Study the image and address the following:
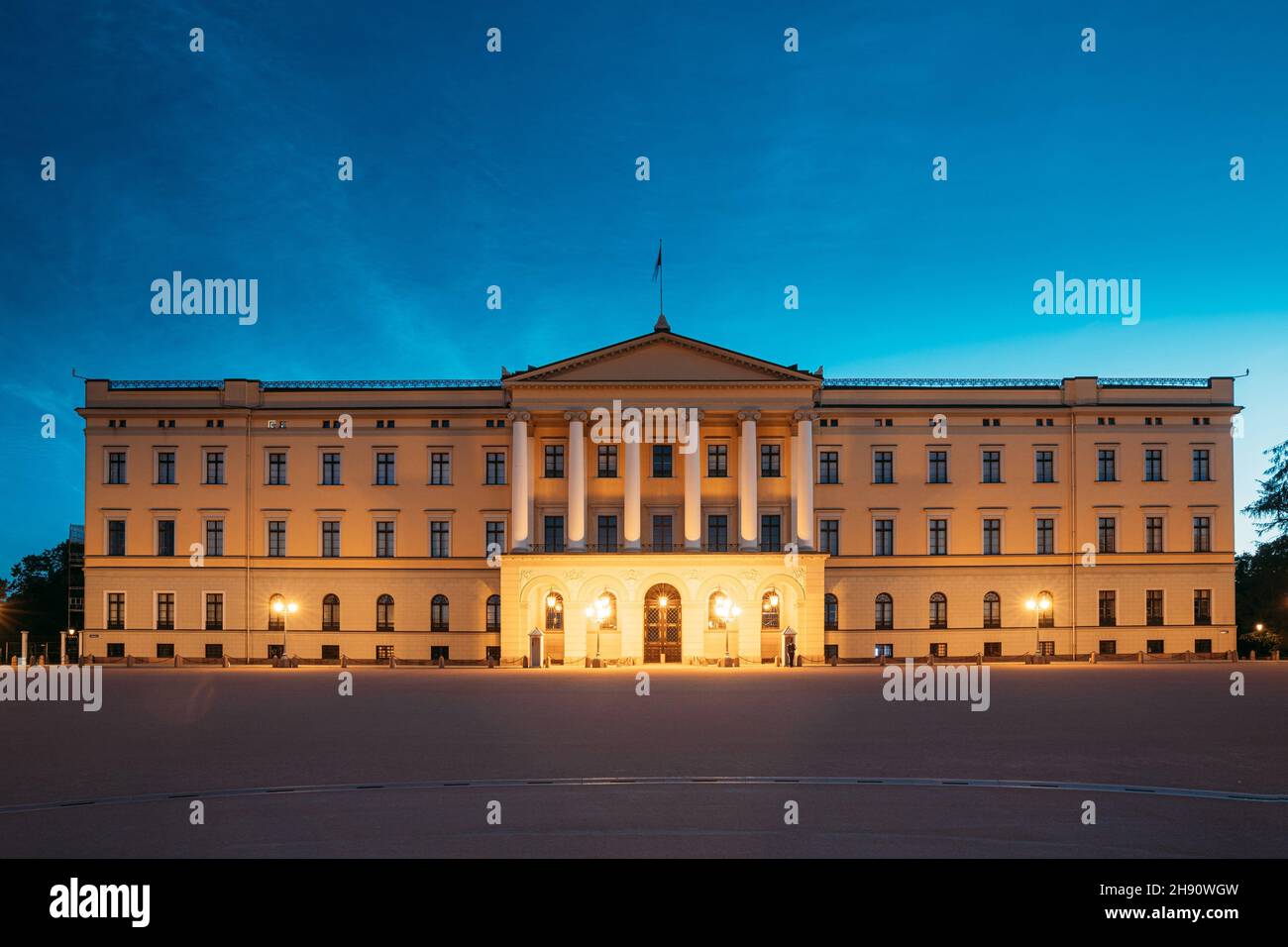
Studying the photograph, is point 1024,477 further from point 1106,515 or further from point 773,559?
point 773,559

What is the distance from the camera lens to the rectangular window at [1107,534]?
57406 millimetres

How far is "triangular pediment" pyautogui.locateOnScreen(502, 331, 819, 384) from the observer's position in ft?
178

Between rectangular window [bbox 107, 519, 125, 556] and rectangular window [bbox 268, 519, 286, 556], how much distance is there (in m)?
8.28

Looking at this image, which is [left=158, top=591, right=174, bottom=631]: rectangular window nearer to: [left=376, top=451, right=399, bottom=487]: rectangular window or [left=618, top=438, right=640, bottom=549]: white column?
[left=376, top=451, right=399, bottom=487]: rectangular window

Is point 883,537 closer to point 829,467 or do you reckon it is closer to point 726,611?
point 829,467

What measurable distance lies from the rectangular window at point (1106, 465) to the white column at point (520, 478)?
32261mm

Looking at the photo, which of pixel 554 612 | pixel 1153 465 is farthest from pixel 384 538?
pixel 1153 465

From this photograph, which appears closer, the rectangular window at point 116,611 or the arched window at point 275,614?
the arched window at point 275,614

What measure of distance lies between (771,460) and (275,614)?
2909 cm

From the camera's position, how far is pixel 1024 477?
57.4 meters

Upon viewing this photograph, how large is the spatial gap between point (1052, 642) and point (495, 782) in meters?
48.6

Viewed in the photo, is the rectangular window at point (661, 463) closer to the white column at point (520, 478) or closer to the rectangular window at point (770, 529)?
the rectangular window at point (770, 529)

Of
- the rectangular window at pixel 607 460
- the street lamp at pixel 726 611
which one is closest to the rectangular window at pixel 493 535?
the rectangular window at pixel 607 460
